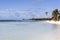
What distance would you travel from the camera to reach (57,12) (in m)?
64.8

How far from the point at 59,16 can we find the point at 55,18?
551cm

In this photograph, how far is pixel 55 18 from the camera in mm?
65250

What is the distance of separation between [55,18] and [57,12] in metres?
2.47

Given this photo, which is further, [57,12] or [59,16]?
[59,16]

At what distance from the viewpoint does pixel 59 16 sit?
7012 cm

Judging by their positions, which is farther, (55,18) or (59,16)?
(59,16)

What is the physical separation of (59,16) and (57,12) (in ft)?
19.1
